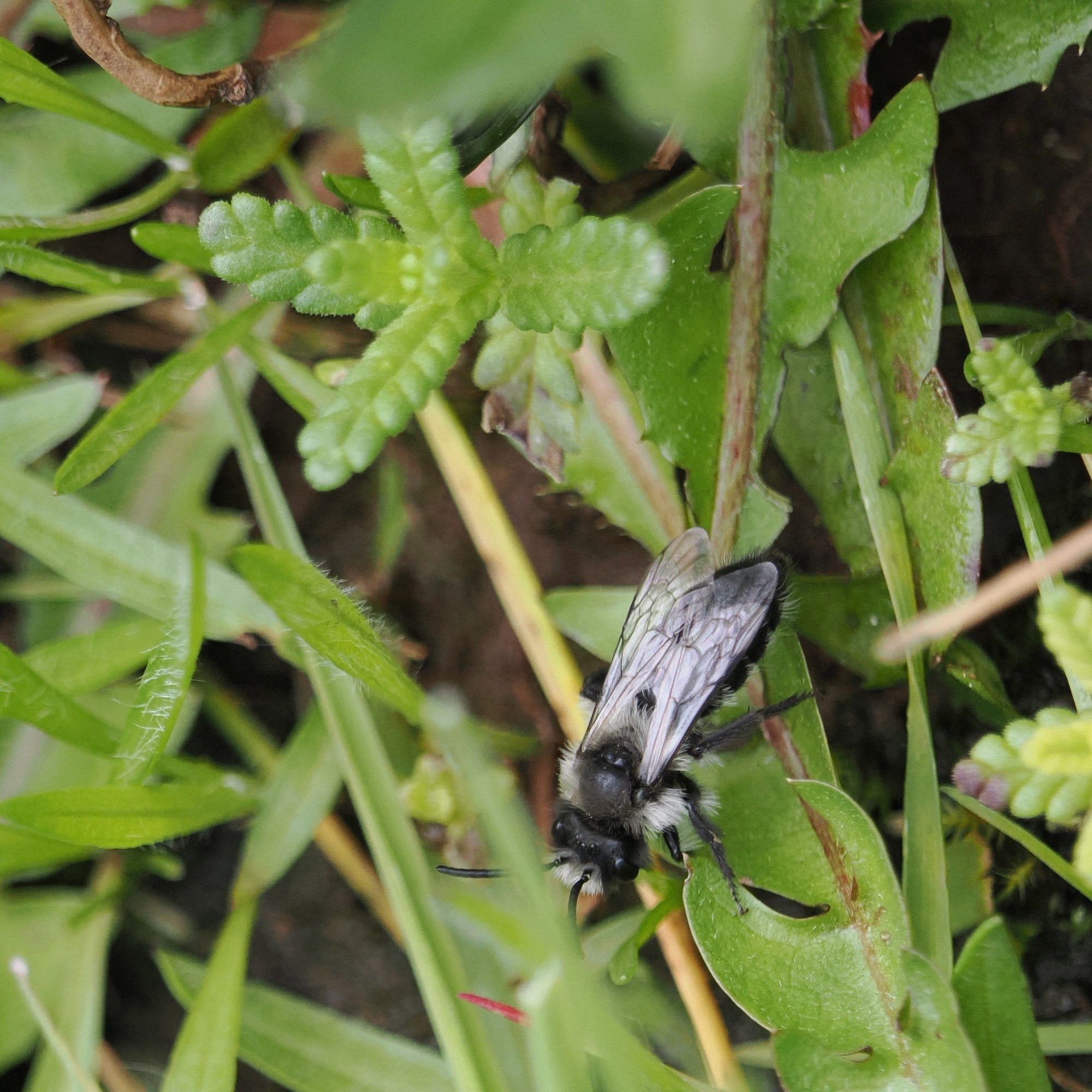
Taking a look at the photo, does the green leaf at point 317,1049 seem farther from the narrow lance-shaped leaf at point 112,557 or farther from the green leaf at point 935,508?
the green leaf at point 935,508

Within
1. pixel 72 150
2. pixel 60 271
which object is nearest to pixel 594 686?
pixel 60 271

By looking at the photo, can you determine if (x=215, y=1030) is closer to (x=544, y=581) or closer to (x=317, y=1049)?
(x=317, y=1049)

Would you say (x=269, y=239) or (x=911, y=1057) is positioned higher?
(x=269, y=239)

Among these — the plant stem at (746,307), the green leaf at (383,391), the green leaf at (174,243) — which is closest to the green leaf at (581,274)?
Result: the green leaf at (383,391)

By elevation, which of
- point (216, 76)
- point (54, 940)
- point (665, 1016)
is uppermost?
point (216, 76)

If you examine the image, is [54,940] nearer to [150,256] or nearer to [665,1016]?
[665,1016]

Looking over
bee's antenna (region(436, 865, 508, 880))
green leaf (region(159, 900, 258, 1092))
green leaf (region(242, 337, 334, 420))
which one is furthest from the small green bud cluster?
green leaf (region(159, 900, 258, 1092))

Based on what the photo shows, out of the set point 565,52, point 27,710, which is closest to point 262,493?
point 27,710
